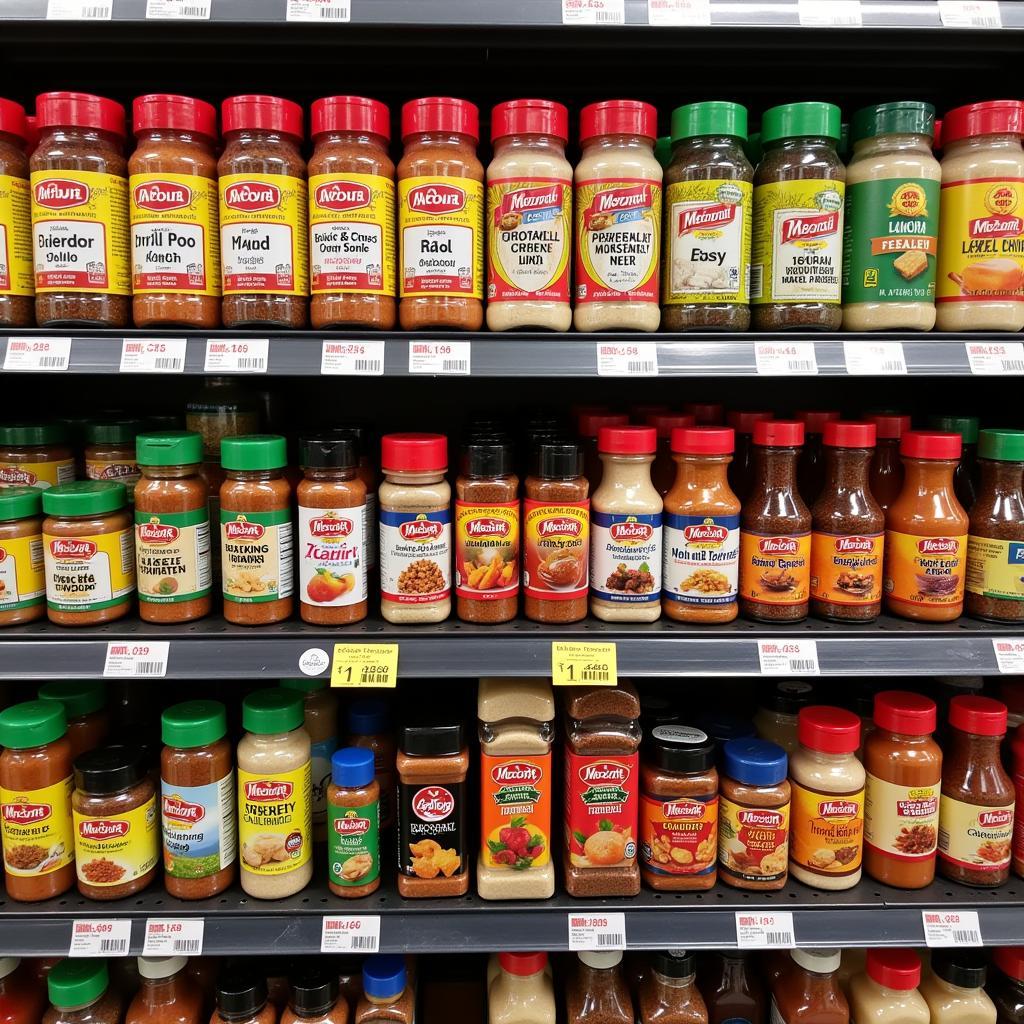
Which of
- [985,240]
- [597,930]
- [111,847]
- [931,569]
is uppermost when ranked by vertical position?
[985,240]

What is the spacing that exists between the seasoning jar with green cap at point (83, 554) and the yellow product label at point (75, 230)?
1.08ft

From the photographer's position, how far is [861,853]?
1.28m

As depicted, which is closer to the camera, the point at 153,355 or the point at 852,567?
the point at 153,355

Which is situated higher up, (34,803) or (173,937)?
(34,803)

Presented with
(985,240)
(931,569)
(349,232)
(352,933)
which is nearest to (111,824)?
(352,933)

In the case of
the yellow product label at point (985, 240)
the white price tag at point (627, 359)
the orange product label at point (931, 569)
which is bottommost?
the orange product label at point (931, 569)

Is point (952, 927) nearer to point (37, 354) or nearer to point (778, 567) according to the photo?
point (778, 567)

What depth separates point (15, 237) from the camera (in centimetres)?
121

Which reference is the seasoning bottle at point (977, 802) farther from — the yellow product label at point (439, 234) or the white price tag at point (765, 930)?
the yellow product label at point (439, 234)

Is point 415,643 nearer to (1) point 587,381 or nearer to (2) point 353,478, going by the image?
(2) point 353,478

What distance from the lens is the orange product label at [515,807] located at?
1.27 meters

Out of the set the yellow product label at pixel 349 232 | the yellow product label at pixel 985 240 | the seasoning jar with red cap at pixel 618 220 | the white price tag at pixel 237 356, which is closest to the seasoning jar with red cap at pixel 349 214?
the yellow product label at pixel 349 232

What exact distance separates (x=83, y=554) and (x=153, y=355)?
1.12ft

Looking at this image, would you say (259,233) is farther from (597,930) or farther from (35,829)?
(597,930)
